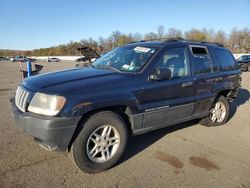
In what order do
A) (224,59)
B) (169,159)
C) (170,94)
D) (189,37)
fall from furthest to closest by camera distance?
(189,37) → (224,59) → (170,94) → (169,159)

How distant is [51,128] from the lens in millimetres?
3252

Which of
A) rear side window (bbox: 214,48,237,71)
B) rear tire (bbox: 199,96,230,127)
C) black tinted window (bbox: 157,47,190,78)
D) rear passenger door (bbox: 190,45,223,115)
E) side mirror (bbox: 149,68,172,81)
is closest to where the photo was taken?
side mirror (bbox: 149,68,172,81)

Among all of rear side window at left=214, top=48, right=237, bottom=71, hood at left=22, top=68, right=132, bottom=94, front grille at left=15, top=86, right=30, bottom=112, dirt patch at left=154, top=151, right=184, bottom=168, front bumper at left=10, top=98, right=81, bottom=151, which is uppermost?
rear side window at left=214, top=48, right=237, bottom=71

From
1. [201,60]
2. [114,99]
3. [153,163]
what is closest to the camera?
[114,99]

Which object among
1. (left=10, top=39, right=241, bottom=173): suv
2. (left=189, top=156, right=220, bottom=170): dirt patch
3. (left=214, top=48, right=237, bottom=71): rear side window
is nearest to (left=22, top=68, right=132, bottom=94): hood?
(left=10, top=39, right=241, bottom=173): suv

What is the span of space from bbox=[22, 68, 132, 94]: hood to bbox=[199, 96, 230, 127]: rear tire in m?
2.79

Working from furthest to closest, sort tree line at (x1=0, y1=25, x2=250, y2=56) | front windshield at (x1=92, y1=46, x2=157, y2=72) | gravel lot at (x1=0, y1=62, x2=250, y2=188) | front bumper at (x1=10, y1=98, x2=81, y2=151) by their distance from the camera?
tree line at (x1=0, y1=25, x2=250, y2=56) < front windshield at (x1=92, y1=46, x2=157, y2=72) < gravel lot at (x1=0, y1=62, x2=250, y2=188) < front bumper at (x1=10, y1=98, x2=81, y2=151)

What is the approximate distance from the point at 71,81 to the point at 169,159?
1965 millimetres

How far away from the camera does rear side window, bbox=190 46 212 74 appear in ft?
16.6

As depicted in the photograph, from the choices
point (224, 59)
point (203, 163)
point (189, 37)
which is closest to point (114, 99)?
point (203, 163)

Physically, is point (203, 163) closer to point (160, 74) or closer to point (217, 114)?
point (160, 74)

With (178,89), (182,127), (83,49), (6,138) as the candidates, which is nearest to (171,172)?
(178,89)

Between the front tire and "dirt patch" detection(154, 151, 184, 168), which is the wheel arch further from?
"dirt patch" detection(154, 151, 184, 168)

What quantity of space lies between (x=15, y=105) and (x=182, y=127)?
3562 millimetres
